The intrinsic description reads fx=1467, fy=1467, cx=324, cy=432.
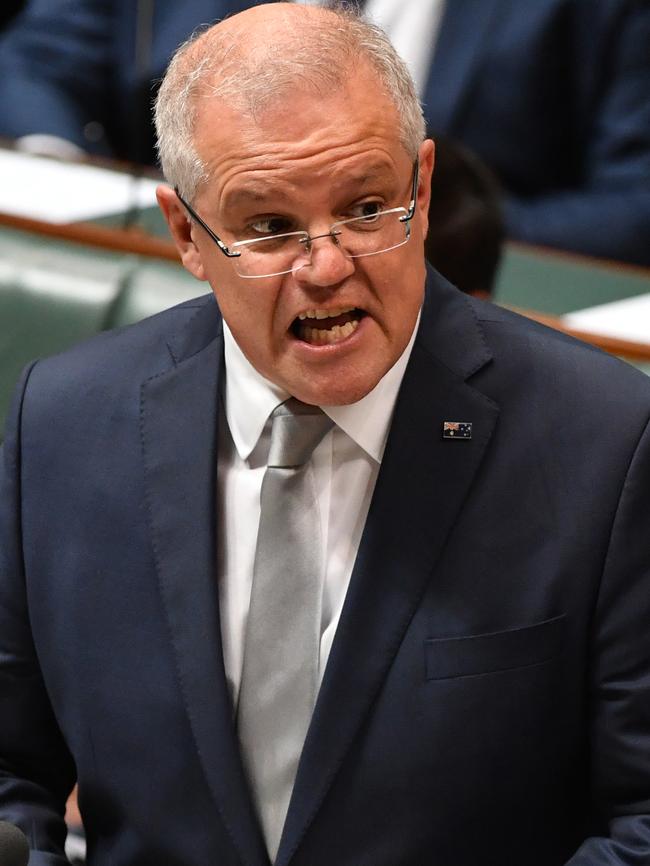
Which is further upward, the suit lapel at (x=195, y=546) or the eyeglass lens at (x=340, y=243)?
the eyeglass lens at (x=340, y=243)

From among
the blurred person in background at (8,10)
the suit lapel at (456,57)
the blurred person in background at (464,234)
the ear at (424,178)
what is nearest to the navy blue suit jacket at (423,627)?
the ear at (424,178)

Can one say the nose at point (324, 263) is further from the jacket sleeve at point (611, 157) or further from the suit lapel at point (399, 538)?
the jacket sleeve at point (611, 157)

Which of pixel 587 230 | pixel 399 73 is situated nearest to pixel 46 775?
pixel 399 73

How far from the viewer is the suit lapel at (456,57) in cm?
286

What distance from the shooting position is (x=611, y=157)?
2.86m

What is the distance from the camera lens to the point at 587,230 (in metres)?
2.79

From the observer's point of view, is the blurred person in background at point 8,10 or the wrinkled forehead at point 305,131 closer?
the wrinkled forehead at point 305,131

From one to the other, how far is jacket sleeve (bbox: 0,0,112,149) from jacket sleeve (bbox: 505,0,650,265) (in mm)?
955

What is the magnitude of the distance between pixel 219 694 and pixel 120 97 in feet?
6.99

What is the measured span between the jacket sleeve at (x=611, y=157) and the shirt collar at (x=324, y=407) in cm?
152

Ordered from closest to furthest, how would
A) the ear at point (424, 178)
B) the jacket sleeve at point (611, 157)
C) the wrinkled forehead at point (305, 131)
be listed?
Result: the wrinkled forehead at point (305, 131) → the ear at point (424, 178) → the jacket sleeve at point (611, 157)

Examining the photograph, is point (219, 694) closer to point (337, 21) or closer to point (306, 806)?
point (306, 806)

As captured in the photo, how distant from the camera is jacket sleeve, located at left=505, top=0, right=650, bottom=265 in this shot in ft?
9.16

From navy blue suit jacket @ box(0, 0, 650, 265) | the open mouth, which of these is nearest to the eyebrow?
the open mouth
